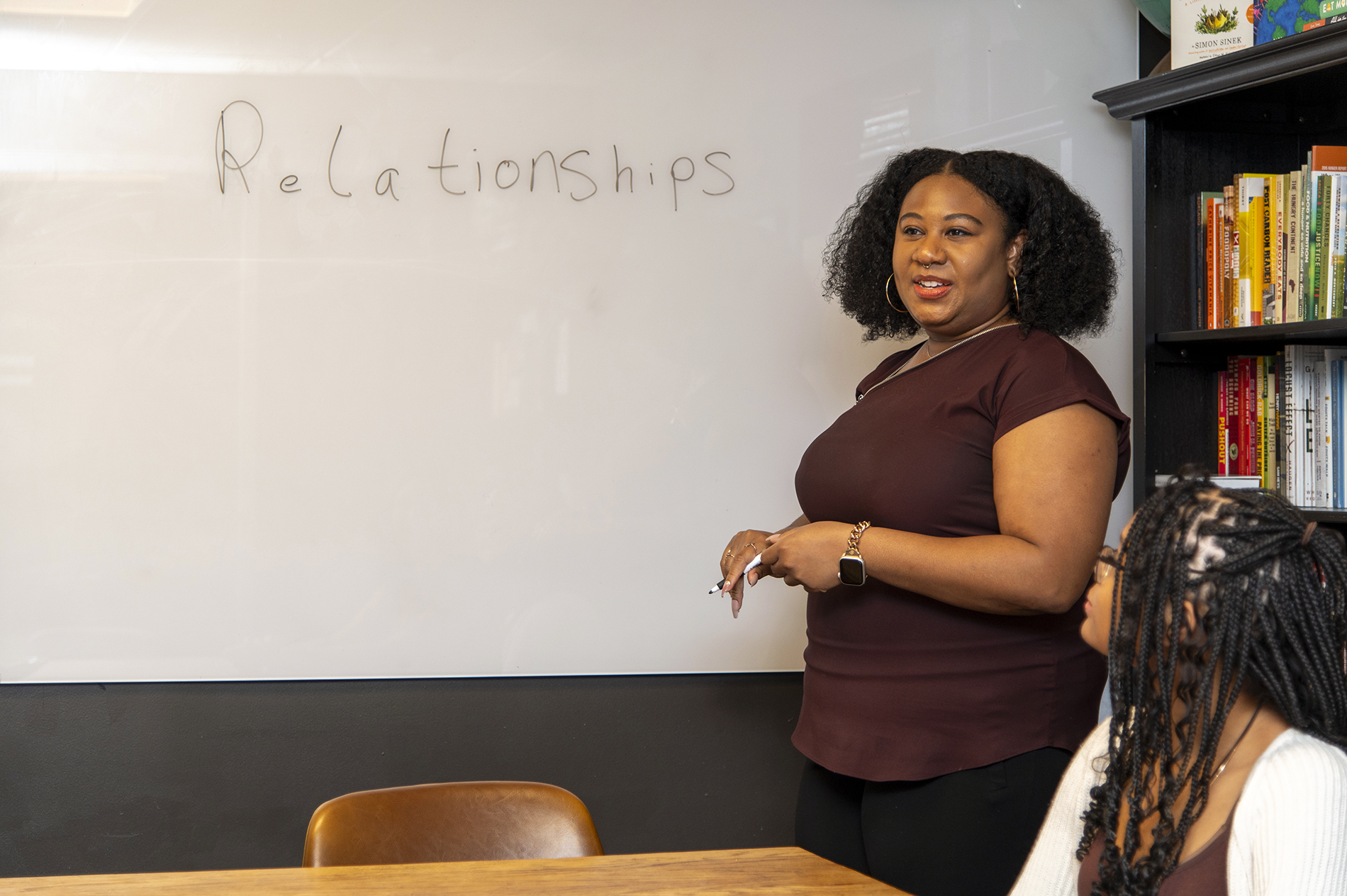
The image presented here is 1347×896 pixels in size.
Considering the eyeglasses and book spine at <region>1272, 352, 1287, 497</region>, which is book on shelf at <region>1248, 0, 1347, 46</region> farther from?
the eyeglasses

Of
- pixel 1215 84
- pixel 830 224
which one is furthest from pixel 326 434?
pixel 1215 84

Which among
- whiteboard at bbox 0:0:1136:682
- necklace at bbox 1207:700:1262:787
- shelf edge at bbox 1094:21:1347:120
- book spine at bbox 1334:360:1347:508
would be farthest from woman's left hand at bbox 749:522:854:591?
shelf edge at bbox 1094:21:1347:120

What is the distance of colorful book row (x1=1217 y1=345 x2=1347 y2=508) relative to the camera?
1.94 metres

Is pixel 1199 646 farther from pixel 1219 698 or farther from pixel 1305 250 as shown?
pixel 1305 250

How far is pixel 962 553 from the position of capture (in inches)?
51.9

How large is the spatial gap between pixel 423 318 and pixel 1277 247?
5.48 ft

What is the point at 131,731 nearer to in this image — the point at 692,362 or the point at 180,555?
the point at 180,555

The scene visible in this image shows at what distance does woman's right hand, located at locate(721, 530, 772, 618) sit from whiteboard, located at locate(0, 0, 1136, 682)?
2.12 ft

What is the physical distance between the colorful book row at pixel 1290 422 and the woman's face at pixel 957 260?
78 cm

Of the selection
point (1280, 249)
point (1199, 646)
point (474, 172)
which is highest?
point (474, 172)

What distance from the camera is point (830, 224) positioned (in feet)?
7.51

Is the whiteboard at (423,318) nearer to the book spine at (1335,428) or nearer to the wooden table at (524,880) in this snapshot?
the book spine at (1335,428)

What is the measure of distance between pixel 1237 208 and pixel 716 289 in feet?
3.42

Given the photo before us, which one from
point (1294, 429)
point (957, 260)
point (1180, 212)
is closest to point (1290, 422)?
point (1294, 429)
